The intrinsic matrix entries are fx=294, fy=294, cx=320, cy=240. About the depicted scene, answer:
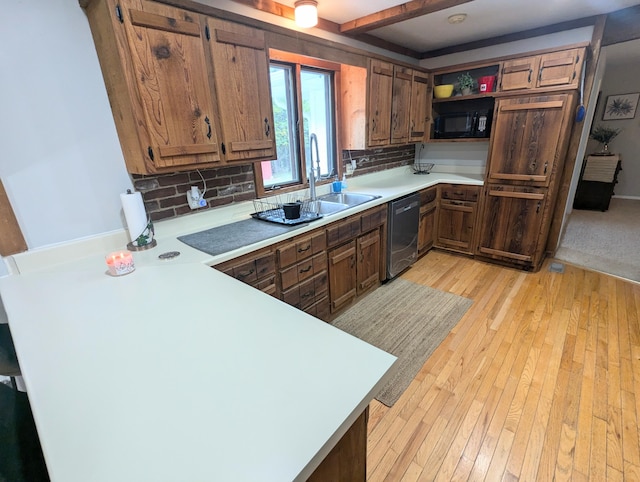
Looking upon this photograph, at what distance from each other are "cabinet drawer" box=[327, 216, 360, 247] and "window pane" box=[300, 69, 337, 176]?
0.62 meters

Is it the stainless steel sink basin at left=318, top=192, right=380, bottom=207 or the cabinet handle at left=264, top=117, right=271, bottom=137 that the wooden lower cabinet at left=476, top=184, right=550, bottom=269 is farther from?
the cabinet handle at left=264, top=117, right=271, bottom=137

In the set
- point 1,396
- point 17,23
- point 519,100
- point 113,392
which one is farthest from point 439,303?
point 17,23

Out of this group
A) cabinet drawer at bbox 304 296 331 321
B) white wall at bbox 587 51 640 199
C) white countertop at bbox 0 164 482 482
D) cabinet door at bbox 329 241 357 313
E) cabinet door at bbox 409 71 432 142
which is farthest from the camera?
white wall at bbox 587 51 640 199

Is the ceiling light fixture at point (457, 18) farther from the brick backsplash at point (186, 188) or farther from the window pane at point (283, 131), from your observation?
the brick backsplash at point (186, 188)

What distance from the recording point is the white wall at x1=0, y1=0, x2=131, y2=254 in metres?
1.32

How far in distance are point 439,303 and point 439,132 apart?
2.11m

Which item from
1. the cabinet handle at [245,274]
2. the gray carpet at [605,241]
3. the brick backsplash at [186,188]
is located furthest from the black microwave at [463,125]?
the cabinet handle at [245,274]

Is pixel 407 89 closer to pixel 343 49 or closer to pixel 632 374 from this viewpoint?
pixel 343 49

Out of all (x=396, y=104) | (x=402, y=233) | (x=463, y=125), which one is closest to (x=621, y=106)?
(x=463, y=125)

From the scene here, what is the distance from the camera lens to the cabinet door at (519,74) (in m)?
2.66

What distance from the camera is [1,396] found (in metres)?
0.92

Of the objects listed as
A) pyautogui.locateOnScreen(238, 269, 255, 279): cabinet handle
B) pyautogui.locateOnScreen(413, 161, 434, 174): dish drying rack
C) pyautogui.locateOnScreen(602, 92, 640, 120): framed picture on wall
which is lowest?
pyautogui.locateOnScreen(238, 269, 255, 279): cabinet handle

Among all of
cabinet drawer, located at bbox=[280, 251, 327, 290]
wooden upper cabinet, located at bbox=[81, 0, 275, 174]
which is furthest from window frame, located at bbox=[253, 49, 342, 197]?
cabinet drawer, located at bbox=[280, 251, 327, 290]

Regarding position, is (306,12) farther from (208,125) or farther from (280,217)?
(280,217)
